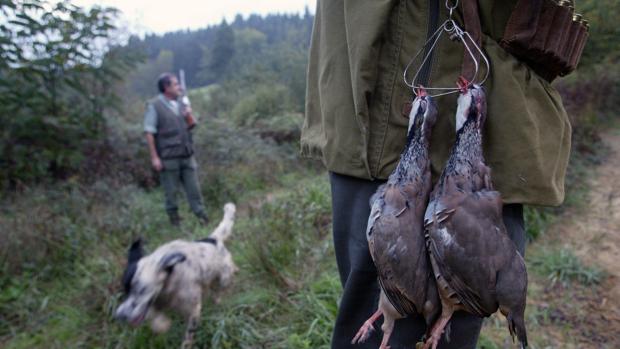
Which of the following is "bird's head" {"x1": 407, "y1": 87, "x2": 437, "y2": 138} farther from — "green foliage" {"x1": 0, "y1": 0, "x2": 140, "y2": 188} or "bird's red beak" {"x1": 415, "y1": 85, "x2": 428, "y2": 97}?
"green foliage" {"x1": 0, "y1": 0, "x2": 140, "y2": 188}

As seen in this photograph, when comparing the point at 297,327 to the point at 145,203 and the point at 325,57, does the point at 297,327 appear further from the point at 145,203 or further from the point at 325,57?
the point at 145,203

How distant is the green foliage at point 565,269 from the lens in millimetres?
4289

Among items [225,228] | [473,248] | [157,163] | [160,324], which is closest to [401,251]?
[473,248]

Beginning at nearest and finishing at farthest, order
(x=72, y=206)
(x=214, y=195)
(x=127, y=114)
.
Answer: (x=72, y=206)
(x=214, y=195)
(x=127, y=114)

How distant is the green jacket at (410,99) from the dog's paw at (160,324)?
2798 mm

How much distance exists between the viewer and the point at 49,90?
23.0 ft

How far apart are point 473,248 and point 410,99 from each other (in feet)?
1.68

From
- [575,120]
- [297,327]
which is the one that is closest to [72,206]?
[297,327]

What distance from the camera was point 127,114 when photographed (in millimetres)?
11500

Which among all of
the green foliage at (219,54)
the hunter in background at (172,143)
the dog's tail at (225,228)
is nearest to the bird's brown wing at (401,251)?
the dog's tail at (225,228)

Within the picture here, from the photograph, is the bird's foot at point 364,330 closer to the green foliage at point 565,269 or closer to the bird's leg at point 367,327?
the bird's leg at point 367,327

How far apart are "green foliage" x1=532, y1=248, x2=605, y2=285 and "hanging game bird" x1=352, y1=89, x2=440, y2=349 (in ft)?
12.8

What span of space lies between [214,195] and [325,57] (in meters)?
6.77

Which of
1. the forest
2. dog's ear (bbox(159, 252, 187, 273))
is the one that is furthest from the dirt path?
dog's ear (bbox(159, 252, 187, 273))
